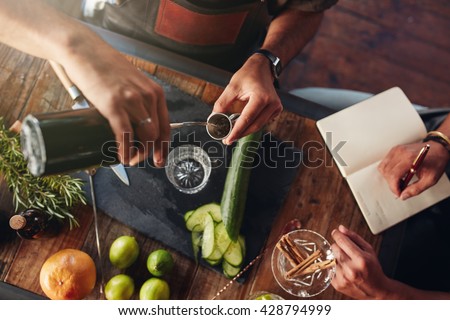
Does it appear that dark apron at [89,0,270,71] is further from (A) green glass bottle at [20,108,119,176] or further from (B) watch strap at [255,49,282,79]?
(A) green glass bottle at [20,108,119,176]

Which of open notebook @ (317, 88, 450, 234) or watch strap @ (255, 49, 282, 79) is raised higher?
watch strap @ (255, 49, 282, 79)

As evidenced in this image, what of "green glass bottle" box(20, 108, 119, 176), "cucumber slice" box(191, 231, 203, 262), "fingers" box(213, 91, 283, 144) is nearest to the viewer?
"green glass bottle" box(20, 108, 119, 176)

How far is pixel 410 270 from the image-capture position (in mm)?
851

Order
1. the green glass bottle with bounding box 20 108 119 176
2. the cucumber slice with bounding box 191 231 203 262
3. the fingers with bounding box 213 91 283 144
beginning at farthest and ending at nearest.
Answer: the cucumber slice with bounding box 191 231 203 262
the fingers with bounding box 213 91 283 144
the green glass bottle with bounding box 20 108 119 176


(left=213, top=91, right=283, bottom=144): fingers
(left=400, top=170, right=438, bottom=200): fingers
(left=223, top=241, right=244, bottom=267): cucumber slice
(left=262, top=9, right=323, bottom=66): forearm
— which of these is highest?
(left=262, top=9, right=323, bottom=66): forearm

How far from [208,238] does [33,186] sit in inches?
13.4

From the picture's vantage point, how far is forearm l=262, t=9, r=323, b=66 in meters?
0.82

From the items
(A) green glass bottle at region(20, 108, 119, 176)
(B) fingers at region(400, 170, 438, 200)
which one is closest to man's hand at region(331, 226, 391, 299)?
(B) fingers at region(400, 170, 438, 200)

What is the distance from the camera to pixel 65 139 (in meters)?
0.46

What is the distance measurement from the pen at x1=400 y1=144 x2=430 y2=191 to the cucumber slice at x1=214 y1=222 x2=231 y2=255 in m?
0.36

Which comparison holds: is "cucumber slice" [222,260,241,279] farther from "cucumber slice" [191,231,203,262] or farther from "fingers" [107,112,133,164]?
"fingers" [107,112,133,164]

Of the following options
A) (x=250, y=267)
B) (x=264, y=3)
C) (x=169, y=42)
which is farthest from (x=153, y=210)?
(x=264, y=3)

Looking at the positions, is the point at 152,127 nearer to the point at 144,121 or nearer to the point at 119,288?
the point at 144,121

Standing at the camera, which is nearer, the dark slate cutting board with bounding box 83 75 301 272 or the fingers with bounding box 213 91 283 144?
the fingers with bounding box 213 91 283 144
